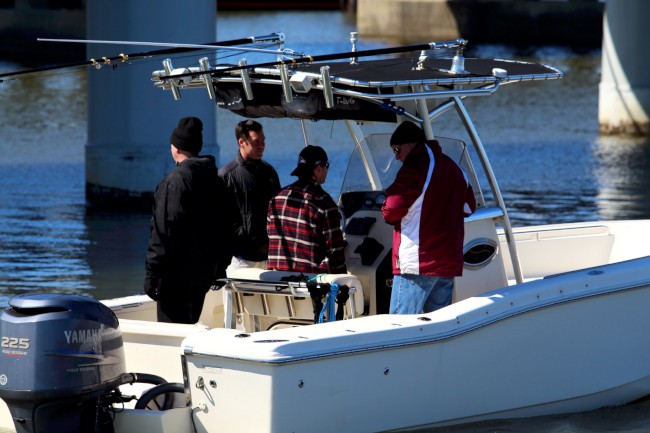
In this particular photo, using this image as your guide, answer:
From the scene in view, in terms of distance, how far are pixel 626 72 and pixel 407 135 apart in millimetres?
17154

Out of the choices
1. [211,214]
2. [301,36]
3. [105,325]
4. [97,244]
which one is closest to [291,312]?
[211,214]

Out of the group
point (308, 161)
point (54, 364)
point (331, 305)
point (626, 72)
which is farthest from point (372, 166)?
point (626, 72)

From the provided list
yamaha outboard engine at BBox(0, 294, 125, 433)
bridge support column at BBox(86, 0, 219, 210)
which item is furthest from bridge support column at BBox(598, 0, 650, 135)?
yamaha outboard engine at BBox(0, 294, 125, 433)

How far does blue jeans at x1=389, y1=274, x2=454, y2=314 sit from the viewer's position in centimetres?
702

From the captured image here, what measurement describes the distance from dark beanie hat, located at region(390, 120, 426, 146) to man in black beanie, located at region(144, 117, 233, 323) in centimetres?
101

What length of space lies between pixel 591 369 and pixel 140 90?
9043 mm

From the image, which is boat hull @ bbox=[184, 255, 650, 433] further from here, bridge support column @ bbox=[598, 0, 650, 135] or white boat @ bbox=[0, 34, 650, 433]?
bridge support column @ bbox=[598, 0, 650, 135]

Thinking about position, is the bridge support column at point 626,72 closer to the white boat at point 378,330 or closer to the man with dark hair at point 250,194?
the white boat at point 378,330

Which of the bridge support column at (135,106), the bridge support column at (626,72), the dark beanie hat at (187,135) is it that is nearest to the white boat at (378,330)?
the dark beanie hat at (187,135)

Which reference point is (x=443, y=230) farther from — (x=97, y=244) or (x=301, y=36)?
(x=301, y=36)

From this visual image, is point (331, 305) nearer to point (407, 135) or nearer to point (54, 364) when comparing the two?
point (407, 135)

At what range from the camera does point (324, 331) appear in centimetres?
644

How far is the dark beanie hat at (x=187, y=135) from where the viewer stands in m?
7.18

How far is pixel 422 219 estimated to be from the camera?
6.92 m
